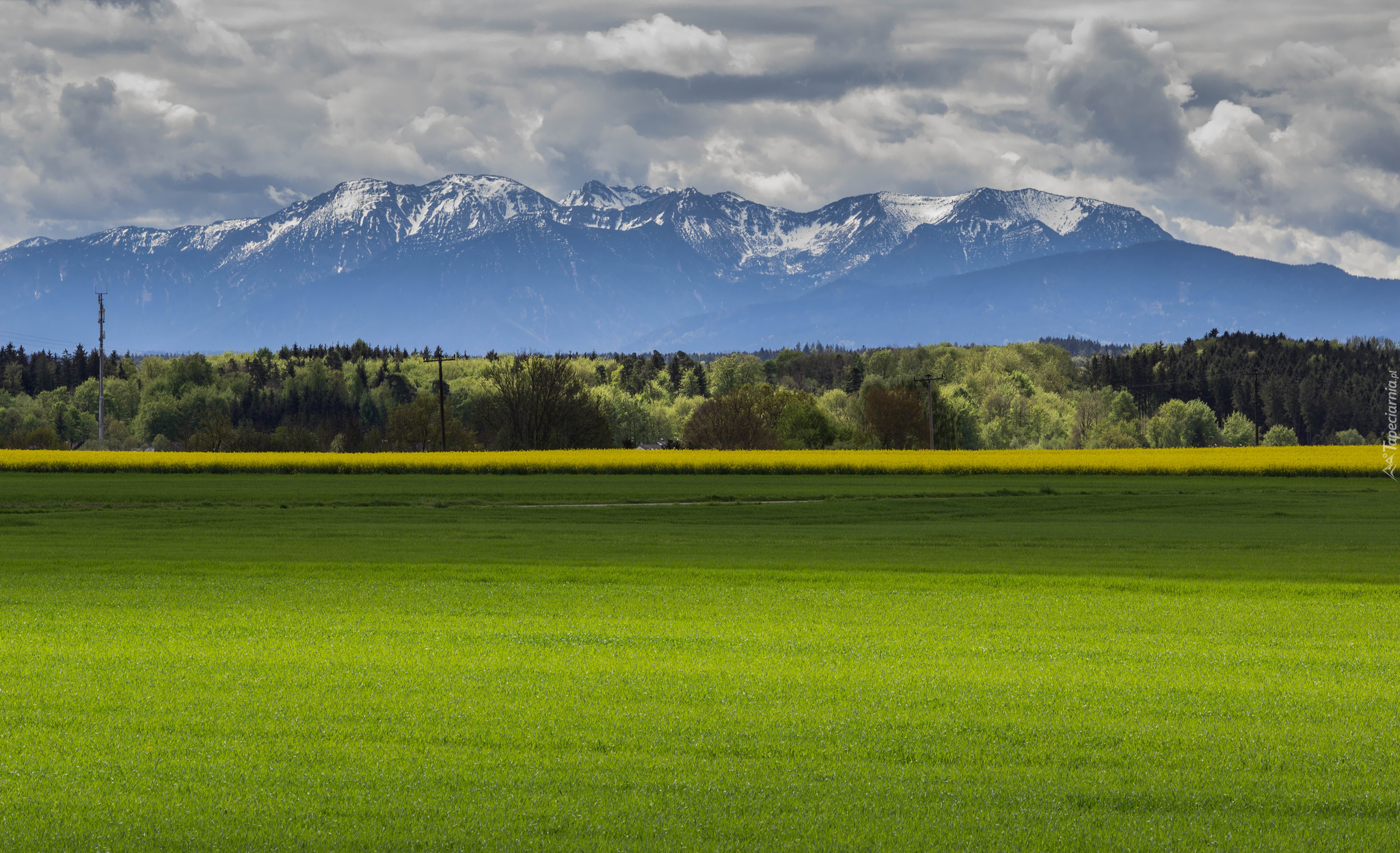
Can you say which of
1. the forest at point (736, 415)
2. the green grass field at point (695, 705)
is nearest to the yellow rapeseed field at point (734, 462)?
the forest at point (736, 415)

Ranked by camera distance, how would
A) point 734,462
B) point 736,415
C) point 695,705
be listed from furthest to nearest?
1. point 736,415
2. point 734,462
3. point 695,705

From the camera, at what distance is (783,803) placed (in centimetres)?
842

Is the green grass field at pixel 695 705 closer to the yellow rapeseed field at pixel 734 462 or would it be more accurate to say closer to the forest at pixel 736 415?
the yellow rapeseed field at pixel 734 462

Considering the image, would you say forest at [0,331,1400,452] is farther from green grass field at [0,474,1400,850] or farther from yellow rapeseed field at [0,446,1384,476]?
green grass field at [0,474,1400,850]

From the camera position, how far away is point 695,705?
1124 centimetres

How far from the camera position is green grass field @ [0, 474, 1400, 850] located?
8.12 meters

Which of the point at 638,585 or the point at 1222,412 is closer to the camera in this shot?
the point at 638,585

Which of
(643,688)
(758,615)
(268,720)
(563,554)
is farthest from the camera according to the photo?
(563,554)

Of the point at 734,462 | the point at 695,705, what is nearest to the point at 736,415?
the point at 734,462

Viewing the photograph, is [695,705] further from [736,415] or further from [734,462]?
[736,415]

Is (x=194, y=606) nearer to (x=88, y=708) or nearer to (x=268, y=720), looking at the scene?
(x=88, y=708)

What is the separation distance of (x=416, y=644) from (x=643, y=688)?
4.13 m

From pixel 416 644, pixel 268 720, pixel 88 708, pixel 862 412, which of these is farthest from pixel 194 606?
pixel 862 412

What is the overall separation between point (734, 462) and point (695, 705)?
6155cm
